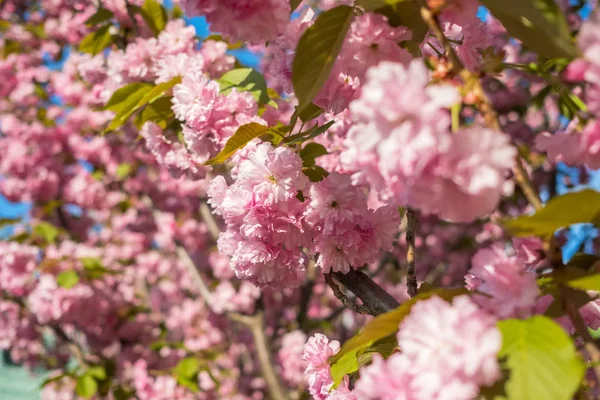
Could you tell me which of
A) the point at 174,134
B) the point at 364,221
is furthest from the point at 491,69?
the point at 174,134

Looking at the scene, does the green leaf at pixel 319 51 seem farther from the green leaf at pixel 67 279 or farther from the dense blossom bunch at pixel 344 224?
the green leaf at pixel 67 279

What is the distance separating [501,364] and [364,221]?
50cm

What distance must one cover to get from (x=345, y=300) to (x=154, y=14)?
4.78ft

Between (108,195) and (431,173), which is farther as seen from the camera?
(108,195)

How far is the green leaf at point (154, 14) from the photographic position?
202 cm

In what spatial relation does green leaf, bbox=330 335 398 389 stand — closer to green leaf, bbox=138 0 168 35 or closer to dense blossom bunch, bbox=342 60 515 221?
dense blossom bunch, bbox=342 60 515 221

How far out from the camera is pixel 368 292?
1161 millimetres

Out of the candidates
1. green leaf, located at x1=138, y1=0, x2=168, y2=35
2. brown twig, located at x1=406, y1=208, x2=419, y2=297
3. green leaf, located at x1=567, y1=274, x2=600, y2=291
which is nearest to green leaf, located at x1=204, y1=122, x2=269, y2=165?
brown twig, located at x1=406, y1=208, x2=419, y2=297

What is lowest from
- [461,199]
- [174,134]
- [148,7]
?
[174,134]

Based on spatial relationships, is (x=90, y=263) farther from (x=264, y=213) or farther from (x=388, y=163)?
(x=388, y=163)

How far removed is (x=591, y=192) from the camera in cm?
63

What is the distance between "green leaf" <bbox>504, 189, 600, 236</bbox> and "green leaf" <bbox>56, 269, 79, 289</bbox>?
10.8 ft

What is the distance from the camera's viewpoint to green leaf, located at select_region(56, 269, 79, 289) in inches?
133

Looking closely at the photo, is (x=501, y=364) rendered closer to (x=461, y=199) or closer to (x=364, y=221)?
(x=461, y=199)
